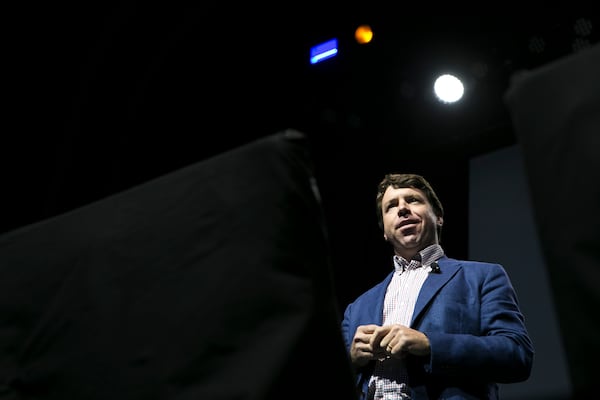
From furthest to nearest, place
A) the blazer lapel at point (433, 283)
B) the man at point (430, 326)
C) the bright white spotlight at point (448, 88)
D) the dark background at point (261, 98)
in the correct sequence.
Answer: the bright white spotlight at point (448, 88) → the dark background at point (261, 98) → the blazer lapel at point (433, 283) → the man at point (430, 326)

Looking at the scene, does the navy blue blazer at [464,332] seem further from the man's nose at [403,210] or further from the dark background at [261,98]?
the dark background at [261,98]

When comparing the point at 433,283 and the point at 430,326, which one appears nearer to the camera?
the point at 430,326

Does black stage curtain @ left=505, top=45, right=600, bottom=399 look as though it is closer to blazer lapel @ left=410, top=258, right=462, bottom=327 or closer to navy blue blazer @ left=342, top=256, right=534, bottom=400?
navy blue blazer @ left=342, top=256, right=534, bottom=400

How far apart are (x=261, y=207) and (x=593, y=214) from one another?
390 millimetres

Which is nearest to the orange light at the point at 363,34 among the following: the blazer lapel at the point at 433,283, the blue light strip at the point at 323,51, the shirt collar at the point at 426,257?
the blue light strip at the point at 323,51

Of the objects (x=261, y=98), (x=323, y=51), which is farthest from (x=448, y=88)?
(x=261, y=98)

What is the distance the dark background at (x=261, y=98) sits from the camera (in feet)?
9.66

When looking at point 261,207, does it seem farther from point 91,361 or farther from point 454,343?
point 454,343

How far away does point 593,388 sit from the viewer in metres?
0.60

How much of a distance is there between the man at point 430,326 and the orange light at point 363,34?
1.41 m

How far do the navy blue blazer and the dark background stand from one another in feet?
5.03

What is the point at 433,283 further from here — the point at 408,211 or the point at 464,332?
the point at 408,211

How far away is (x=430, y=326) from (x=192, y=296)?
0.93 meters

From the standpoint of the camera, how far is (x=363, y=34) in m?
3.15
